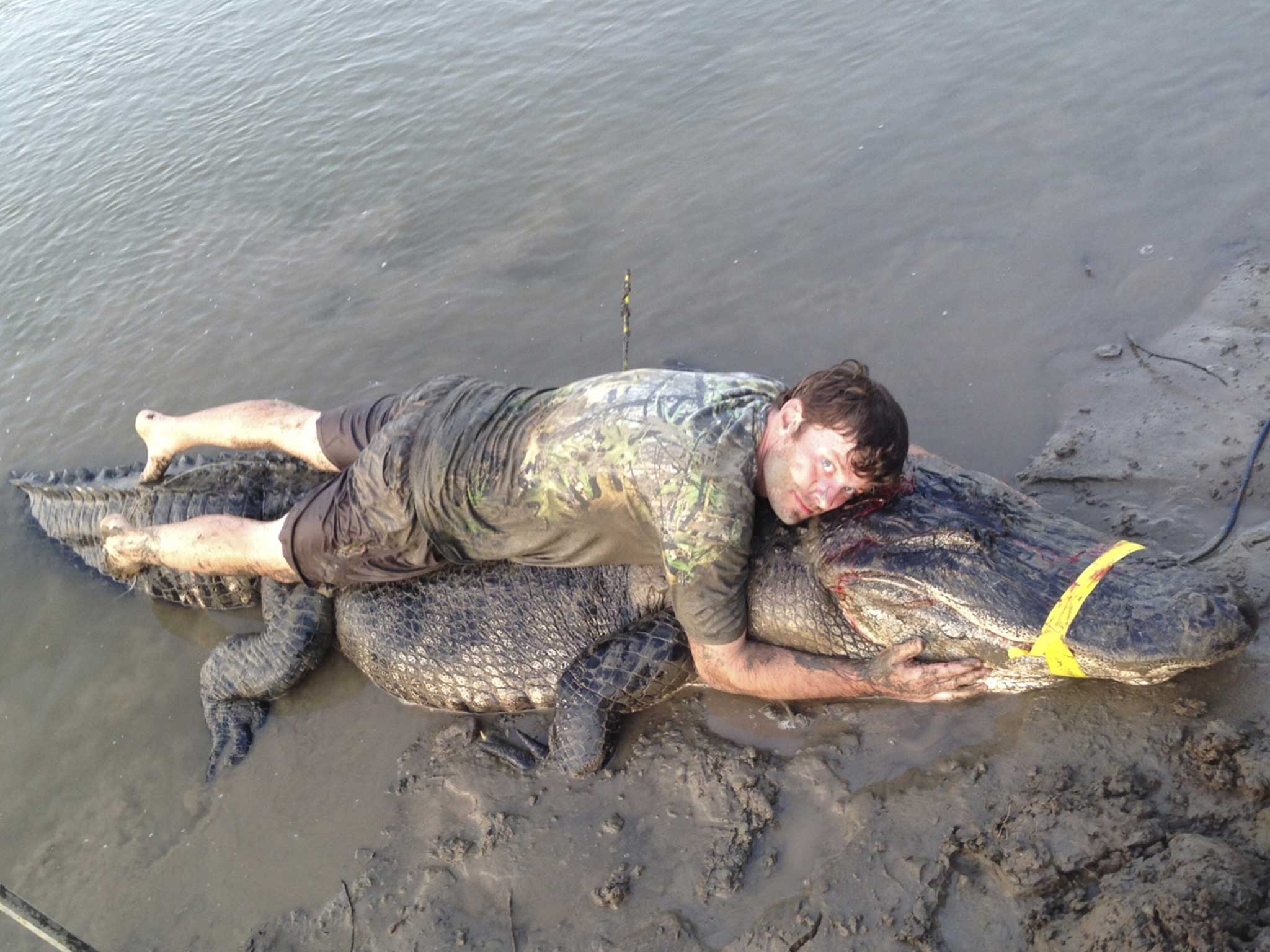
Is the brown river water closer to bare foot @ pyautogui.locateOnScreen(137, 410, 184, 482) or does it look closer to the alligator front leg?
the alligator front leg

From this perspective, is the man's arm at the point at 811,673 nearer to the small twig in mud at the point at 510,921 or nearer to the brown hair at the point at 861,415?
the brown hair at the point at 861,415

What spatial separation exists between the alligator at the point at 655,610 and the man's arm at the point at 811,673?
0.57 ft

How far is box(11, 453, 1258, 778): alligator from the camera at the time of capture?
3.10 m

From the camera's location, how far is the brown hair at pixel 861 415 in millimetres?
3111

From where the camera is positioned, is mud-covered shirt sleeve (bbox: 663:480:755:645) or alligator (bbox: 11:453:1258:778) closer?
alligator (bbox: 11:453:1258:778)

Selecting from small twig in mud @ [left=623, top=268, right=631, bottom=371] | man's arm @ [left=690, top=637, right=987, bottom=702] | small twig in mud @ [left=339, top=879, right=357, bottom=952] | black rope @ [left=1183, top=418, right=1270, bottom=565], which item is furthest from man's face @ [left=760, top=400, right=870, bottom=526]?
small twig in mud @ [left=339, top=879, right=357, bottom=952]

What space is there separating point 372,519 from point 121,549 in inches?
68.9

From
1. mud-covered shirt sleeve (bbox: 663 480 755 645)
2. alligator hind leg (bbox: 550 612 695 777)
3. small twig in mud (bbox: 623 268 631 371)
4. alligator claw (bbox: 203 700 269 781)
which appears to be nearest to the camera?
mud-covered shirt sleeve (bbox: 663 480 755 645)

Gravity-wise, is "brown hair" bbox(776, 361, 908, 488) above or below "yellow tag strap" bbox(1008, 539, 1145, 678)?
above

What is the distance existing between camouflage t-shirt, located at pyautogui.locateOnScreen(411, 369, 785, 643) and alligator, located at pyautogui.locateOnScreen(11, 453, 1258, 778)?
15.4 inches

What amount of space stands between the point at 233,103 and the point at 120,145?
4.07 ft

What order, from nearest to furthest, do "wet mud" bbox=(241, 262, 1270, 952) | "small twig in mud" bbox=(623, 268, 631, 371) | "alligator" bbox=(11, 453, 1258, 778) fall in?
"wet mud" bbox=(241, 262, 1270, 952)
"alligator" bbox=(11, 453, 1258, 778)
"small twig in mud" bbox=(623, 268, 631, 371)

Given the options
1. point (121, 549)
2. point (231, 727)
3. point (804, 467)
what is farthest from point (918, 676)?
point (121, 549)

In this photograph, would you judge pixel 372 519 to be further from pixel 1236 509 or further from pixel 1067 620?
pixel 1236 509
